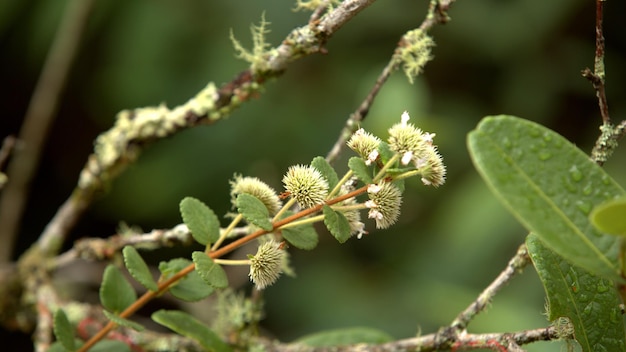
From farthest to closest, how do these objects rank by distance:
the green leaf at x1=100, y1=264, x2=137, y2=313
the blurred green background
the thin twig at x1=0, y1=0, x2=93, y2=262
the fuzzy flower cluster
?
the blurred green background → the thin twig at x1=0, y1=0, x2=93, y2=262 → the green leaf at x1=100, y1=264, x2=137, y2=313 → the fuzzy flower cluster

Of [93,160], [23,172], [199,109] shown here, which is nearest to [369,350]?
[199,109]

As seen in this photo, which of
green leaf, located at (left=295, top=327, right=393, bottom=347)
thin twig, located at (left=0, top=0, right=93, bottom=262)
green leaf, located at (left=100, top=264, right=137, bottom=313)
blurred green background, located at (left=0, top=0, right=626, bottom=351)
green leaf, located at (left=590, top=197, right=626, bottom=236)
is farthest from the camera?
blurred green background, located at (left=0, top=0, right=626, bottom=351)

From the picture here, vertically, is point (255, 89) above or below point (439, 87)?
below

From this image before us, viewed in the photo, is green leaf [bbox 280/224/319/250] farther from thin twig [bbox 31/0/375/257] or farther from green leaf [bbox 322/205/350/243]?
thin twig [bbox 31/0/375/257]

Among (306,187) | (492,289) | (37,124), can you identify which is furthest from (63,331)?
(37,124)

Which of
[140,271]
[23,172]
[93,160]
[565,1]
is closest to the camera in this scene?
[140,271]

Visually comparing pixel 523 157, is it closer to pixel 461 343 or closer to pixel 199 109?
pixel 461 343

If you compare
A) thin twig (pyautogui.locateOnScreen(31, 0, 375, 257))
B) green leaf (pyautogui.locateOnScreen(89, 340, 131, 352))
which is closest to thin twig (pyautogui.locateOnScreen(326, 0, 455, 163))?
thin twig (pyautogui.locateOnScreen(31, 0, 375, 257))

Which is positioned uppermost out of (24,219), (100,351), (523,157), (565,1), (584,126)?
(565,1)
